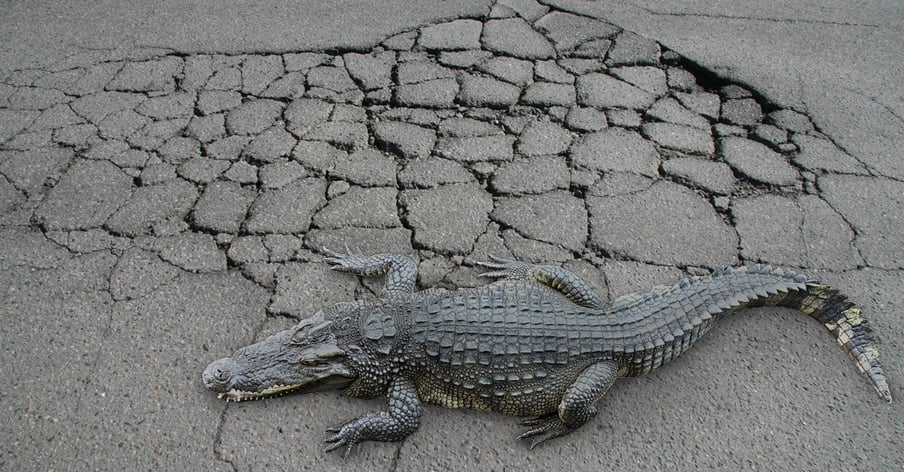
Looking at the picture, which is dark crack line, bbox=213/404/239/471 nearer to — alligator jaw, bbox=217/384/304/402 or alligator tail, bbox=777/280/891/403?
alligator jaw, bbox=217/384/304/402

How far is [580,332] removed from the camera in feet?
9.23

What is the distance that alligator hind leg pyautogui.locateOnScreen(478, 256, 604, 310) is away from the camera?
314 cm

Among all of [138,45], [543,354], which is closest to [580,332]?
[543,354]

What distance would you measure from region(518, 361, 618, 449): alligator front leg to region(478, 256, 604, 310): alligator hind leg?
1.33 ft

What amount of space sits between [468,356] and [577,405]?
57 cm

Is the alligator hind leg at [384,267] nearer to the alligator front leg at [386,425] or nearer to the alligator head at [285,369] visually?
the alligator head at [285,369]

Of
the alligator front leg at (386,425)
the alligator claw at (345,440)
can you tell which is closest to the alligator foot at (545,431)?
the alligator front leg at (386,425)

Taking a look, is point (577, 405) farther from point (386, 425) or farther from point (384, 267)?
point (384, 267)

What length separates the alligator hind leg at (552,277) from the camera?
3.14 m

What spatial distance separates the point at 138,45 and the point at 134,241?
101 inches

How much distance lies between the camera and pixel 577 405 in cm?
272

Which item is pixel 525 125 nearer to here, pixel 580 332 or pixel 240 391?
pixel 580 332

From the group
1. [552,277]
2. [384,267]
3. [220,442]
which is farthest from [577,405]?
[220,442]

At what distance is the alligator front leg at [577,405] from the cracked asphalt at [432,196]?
0.07 m
